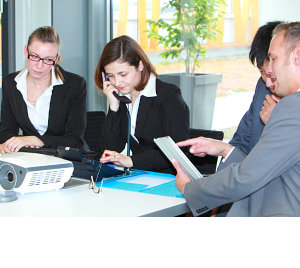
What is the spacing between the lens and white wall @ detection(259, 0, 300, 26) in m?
4.98

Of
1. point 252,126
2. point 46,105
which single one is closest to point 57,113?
point 46,105

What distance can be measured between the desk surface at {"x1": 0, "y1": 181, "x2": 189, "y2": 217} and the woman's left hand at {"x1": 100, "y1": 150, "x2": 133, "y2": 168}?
32cm

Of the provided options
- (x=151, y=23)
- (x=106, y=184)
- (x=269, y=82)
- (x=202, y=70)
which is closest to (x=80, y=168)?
(x=106, y=184)

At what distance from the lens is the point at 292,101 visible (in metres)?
1.84

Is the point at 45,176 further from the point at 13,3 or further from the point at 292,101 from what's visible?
the point at 13,3

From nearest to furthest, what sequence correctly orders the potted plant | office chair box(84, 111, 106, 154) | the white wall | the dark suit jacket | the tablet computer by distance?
the tablet computer
the dark suit jacket
office chair box(84, 111, 106, 154)
the white wall
the potted plant

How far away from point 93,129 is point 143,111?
3.05 ft

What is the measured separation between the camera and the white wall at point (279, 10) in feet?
16.4

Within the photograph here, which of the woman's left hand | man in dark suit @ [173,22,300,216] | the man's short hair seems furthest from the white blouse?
man in dark suit @ [173,22,300,216]

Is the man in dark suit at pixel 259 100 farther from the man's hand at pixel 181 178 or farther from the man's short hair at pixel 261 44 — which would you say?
the man's hand at pixel 181 178

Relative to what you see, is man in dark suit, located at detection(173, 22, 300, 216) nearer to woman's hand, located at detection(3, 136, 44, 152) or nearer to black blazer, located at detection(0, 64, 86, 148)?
woman's hand, located at detection(3, 136, 44, 152)

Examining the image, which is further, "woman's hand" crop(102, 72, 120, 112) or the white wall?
the white wall

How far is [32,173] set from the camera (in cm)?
226

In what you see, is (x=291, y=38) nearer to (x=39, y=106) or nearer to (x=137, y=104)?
(x=137, y=104)
